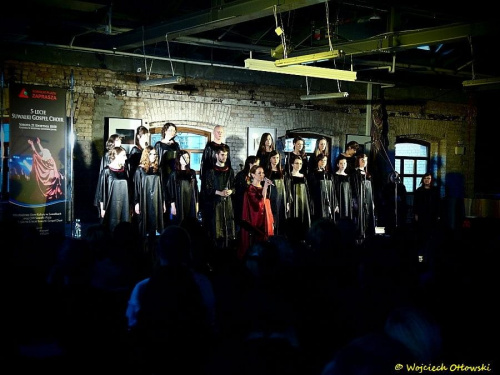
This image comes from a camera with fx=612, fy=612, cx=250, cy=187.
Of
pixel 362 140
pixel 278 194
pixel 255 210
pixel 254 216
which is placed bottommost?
pixel 254 216

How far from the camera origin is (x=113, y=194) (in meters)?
10.6

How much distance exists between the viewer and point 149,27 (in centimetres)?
1039

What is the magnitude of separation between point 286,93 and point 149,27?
4.74 m

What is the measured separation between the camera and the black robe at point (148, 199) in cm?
1074

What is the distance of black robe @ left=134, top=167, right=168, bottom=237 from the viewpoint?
1074 centimetres

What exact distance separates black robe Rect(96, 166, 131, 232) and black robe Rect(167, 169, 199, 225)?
0.81 m

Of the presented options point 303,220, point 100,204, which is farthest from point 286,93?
point 100,204

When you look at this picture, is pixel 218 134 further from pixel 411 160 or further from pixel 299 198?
pixel 411 160

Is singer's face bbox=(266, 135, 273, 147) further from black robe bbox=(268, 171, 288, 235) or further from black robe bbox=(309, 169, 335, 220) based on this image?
black robe bbox=(309, 169, 335, 220)

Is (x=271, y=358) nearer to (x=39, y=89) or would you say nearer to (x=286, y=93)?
(x=39, y=89)

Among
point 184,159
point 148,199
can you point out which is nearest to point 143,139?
point 184,159

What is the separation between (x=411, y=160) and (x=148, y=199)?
8.93 m

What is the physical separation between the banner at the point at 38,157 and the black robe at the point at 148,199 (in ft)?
4.32

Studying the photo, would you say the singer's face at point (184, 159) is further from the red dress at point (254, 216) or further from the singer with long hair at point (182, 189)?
the red dress at point (254, 216)
